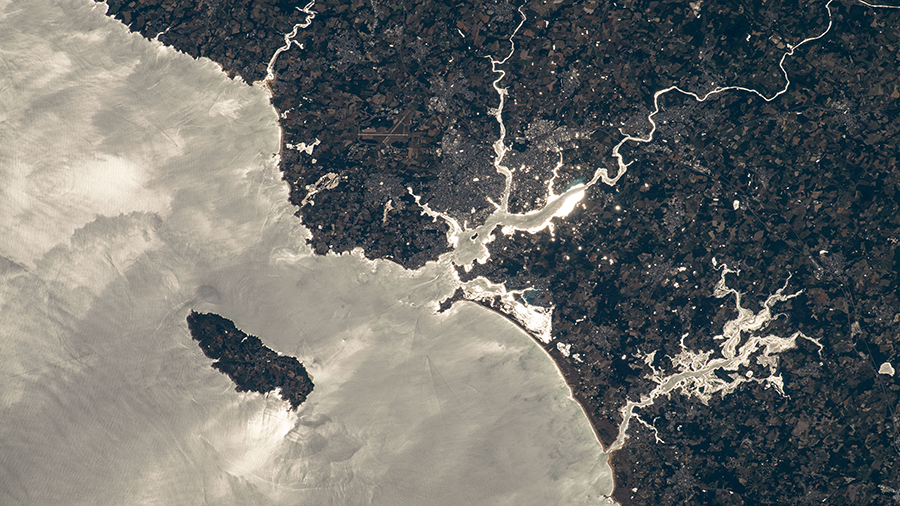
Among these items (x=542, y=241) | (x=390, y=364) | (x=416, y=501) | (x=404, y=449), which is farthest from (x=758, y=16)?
(x=416, y=501)

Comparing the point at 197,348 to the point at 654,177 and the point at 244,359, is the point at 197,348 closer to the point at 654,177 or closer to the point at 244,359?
the point at 244,359

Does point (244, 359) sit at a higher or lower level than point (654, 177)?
lower

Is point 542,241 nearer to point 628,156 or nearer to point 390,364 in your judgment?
point 628,156

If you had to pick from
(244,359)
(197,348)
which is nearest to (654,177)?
(244,359)

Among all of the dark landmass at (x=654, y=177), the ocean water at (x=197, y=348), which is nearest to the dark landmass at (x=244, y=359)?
the ocean water at (x=197, y=348)

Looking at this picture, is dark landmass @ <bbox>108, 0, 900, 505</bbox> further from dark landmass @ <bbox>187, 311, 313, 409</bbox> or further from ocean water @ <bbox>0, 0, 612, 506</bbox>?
dark landmass @ <bbox>187, 311, 313, 409</bbox>

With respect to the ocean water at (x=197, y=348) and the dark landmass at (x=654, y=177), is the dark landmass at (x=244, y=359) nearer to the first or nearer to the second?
the ocean water at (x=197, y=348)
